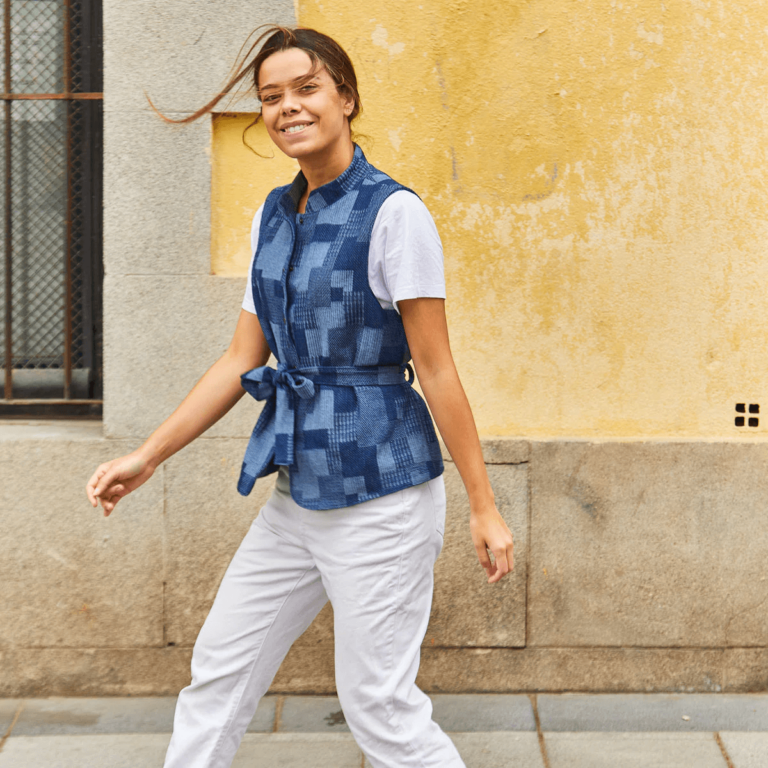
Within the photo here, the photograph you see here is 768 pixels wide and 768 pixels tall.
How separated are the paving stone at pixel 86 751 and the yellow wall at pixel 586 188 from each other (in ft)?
5.15

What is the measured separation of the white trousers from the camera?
215cm

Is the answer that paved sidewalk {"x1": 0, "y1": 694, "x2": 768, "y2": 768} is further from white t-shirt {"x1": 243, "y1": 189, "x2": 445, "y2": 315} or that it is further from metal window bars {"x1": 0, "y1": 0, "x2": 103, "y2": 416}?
white t-shirt {"x1": 243, "y1": 189, "x2": 445, "y2": 315}

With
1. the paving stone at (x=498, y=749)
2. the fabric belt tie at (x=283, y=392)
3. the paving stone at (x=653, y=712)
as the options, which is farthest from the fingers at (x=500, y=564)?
the paving stone at (x=653, y=712)

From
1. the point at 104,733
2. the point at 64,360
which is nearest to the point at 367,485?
the point at 104,733

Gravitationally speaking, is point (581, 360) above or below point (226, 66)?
below

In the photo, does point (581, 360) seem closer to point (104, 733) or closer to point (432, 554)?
point (432, 554)

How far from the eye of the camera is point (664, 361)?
3504mm

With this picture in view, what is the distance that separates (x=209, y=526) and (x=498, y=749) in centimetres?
126

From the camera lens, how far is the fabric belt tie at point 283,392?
2.16 meters

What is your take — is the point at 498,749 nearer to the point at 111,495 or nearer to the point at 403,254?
the point at 111,495

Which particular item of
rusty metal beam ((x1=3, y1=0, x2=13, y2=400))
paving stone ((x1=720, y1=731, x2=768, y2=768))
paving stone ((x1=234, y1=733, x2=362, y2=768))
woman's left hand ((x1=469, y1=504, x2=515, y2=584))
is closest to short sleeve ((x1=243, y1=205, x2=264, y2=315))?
woman's left hand ((x1=469, y1=504, x2=515, y2=584))

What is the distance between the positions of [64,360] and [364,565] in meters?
2.06

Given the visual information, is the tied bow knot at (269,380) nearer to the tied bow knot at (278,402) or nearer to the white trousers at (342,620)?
the tied bow knot at (278,402)

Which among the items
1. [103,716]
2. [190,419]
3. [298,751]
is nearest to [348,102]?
[190,419]
